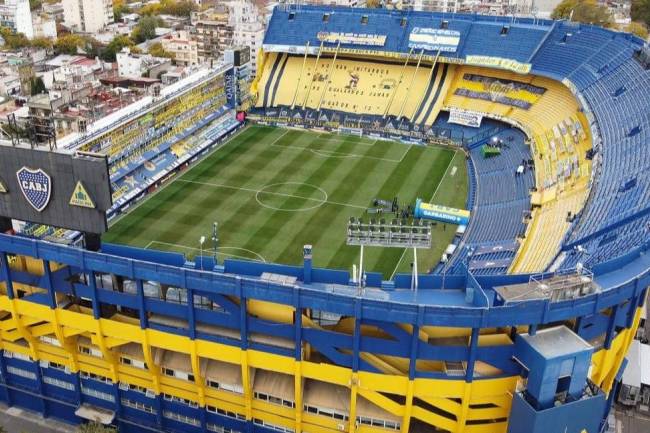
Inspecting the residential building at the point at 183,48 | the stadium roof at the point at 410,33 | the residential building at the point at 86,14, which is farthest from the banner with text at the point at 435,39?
the residential building at the point at 86,14

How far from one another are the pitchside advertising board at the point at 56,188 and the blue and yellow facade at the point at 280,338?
6.64 feet

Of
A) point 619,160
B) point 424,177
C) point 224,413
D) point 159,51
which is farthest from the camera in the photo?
point 159,51

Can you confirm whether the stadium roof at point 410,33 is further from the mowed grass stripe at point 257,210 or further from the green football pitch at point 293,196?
the mowed grass stripe at point 257,210

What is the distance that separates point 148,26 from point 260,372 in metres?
127

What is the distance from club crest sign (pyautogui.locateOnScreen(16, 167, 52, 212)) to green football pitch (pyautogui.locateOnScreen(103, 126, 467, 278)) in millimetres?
23139

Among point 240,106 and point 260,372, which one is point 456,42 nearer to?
point 240,106

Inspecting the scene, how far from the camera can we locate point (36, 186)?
115ft

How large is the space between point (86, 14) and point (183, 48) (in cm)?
4344

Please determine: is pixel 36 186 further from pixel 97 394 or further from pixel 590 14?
pixel 590 14

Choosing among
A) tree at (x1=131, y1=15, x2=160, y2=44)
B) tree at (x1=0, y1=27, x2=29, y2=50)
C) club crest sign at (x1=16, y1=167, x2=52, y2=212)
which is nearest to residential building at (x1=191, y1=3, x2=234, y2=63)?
tree at (x1=131, y1=15, x2=160, y2=44)

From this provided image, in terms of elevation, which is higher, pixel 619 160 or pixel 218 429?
pixel 619 160

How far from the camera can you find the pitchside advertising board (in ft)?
111

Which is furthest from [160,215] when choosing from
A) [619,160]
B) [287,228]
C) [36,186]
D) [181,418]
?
[619,160]

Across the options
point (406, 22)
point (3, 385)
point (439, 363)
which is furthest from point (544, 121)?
point (3, 385)
